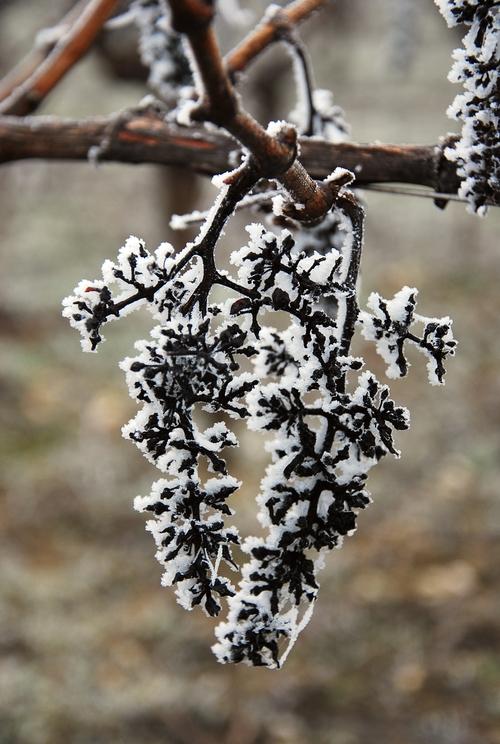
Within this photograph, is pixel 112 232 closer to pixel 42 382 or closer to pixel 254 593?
pixel 42 382

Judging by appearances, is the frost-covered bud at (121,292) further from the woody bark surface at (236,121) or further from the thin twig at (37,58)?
the thin twig at (37,58)

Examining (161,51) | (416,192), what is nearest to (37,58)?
(161,51)

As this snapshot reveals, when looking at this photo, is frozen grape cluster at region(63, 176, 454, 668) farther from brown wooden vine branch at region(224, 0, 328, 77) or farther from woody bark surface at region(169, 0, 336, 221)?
brown wooden vine branch at region(224, 0, 328, 77)

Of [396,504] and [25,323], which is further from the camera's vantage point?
[25,323]

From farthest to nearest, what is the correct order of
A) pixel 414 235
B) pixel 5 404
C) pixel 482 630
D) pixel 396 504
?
pixel 414 235, pixel 5 404, pixel 396 504, pixel 482 630

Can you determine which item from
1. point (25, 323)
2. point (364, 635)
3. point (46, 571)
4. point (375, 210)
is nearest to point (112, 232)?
point (25, 323)

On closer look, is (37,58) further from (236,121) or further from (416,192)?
(236,121)
